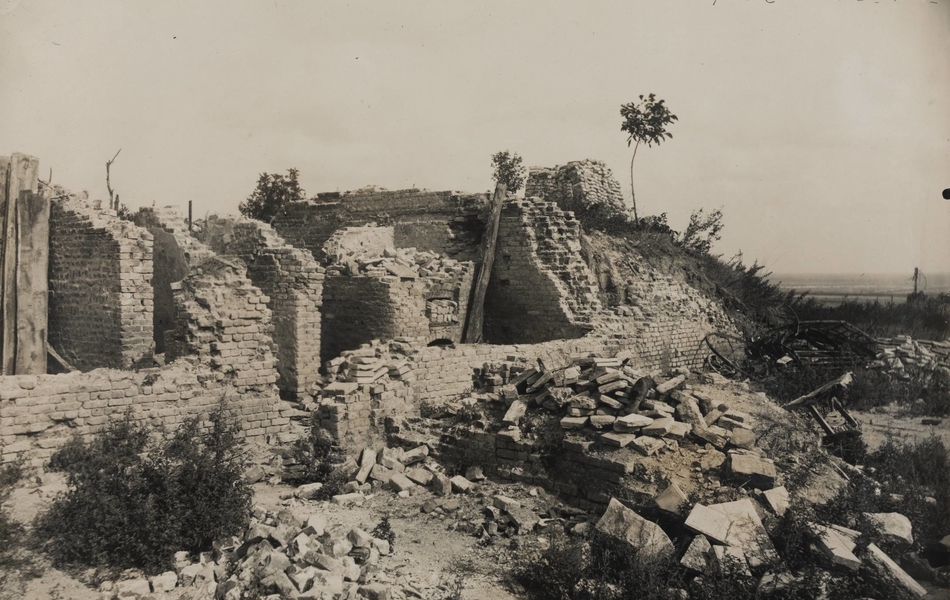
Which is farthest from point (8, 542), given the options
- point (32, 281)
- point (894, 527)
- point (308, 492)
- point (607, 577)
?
point (894, 527)

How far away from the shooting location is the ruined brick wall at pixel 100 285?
9.02 metres

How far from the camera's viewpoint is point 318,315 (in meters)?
9.87

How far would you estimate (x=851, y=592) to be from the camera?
15.2 feet

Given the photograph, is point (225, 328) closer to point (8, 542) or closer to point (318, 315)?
point (318, 315)

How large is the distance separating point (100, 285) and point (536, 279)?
781 centimetres

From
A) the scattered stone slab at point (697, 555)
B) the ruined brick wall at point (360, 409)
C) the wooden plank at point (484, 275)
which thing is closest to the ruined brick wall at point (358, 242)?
the wooden plank at point (484, 275)

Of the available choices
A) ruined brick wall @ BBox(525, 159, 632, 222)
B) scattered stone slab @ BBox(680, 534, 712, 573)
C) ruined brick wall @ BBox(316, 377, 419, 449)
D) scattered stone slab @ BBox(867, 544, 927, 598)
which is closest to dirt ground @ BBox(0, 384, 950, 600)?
scattered stone slab @ BBox(680, 534, 712, 573)

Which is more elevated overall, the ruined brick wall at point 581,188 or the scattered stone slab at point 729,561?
the ruined brick wall at point 581,188

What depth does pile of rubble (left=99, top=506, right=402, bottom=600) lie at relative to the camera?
466 cm

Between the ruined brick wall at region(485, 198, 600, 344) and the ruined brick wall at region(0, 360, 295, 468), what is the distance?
6.35 meters

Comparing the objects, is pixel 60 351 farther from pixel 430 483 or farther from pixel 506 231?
pixel 506 231

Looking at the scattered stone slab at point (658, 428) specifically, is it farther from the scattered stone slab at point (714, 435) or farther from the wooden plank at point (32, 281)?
the wooden plank at point (32, 281)

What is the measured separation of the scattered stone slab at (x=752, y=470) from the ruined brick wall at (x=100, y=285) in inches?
306

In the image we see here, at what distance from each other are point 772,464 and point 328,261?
860 centimetres
